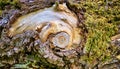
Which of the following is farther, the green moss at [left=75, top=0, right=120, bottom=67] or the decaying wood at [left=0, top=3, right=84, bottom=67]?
the green moss at [left=75, top=0, right=120, bottom=67]

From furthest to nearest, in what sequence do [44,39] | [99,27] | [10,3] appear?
[10,3] → [99,27] → [44,39]

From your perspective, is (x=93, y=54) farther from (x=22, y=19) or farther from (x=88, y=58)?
(x=22, y=19)

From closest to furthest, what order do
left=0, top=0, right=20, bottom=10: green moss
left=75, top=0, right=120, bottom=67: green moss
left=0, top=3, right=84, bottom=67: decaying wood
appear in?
left=0, top=3, right=84, bottom=67: decaying wood
left=75, top=0, right=120, bottom=67: green moss
left=0, top=0, right=20, bottom=10: green moss

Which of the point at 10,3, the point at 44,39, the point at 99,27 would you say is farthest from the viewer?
the point at 10,3

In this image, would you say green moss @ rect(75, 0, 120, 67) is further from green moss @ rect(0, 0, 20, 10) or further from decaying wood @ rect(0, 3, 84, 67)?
green moss @ rect(0, 0, 20, 10)

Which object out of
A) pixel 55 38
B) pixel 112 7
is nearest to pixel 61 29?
pixel 55 38

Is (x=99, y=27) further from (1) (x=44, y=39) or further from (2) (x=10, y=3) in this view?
(2) (x=10, y=3)

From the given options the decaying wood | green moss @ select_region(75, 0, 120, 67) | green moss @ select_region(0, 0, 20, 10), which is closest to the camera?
the decaying wood

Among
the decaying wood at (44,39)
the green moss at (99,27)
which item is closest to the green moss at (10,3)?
the decaying wood at (44,39)

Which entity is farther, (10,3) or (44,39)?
(10,3)

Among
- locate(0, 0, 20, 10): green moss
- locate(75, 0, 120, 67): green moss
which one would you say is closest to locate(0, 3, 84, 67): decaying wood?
locate(75, 0, 120, 67): green moss

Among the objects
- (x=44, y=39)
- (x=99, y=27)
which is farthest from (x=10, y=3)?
(x=99, y=27)
